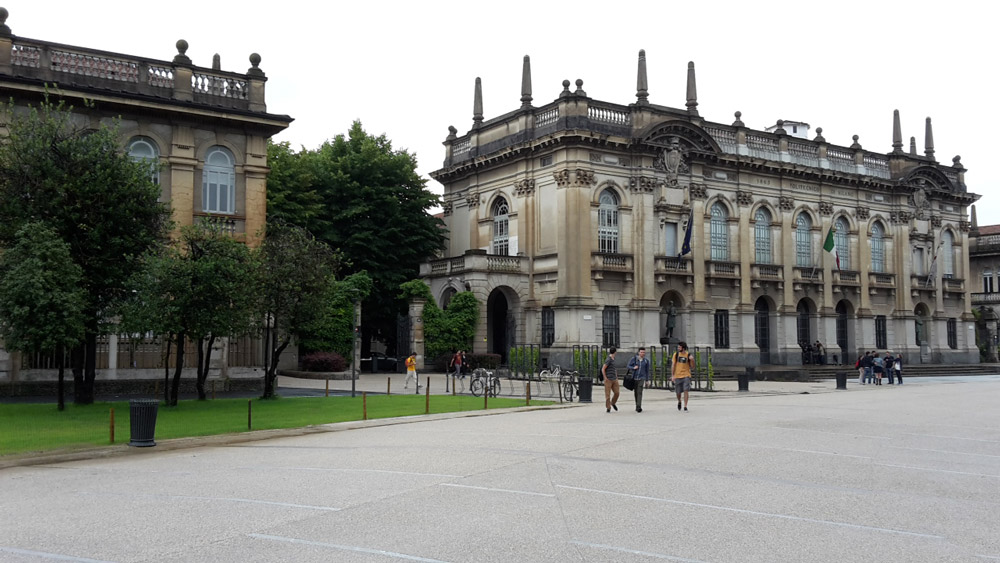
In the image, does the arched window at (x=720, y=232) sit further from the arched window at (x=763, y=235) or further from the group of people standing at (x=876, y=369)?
the group of people standing at (x=876, y=369)

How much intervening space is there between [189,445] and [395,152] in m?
33.5

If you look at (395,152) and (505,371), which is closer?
(505,371)

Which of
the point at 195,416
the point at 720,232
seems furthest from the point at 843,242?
the point at 195,416

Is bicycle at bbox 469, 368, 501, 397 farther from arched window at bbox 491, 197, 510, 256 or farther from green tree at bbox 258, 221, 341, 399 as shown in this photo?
arched window at bbox 491, 197, 510, 256

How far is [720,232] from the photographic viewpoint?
48.3 meters

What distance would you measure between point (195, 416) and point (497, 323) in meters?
28.4

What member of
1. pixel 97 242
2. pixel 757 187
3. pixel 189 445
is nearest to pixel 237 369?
pixel 97 242

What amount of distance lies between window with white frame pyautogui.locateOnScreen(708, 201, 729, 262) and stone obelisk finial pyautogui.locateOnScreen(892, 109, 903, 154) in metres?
16.5

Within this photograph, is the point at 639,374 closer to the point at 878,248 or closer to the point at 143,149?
the point at 143,149

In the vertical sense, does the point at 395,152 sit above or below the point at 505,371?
above

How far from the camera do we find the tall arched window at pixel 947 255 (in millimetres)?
59281

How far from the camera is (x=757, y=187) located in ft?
162

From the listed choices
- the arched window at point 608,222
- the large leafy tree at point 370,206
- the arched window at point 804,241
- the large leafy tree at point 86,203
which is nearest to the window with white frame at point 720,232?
the arched window at point 804,241

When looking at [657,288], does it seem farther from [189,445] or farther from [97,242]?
[189,445]
